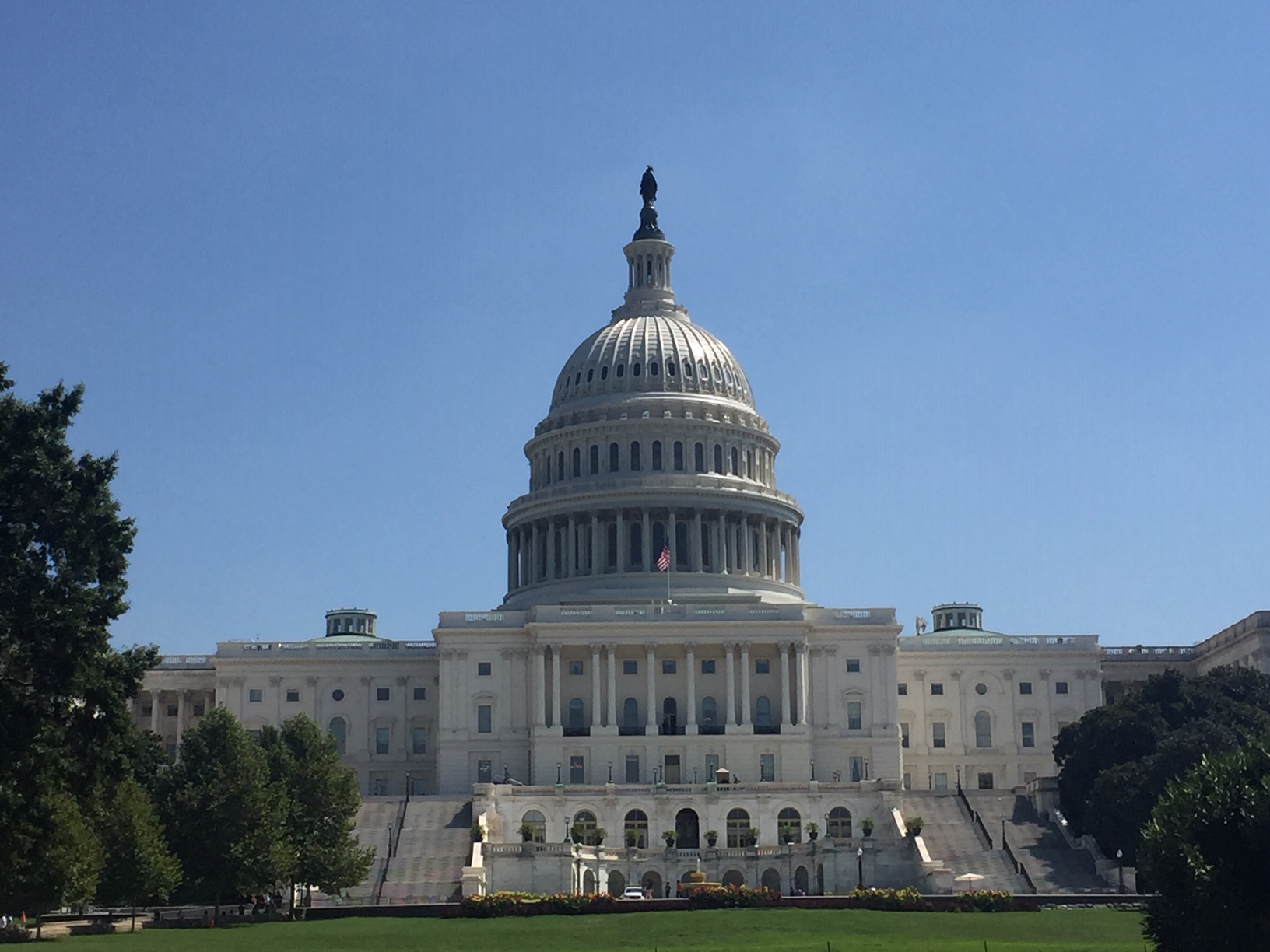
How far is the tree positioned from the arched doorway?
217 ft

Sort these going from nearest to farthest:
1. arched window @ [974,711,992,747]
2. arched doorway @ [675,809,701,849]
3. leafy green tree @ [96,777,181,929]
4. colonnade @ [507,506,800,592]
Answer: leafy green tree @ [96,777,181,929]
arched doorway @ [675,809,701,849]
arched window @ [974,711,992,747]
colonnade @ [507,506,800,592]

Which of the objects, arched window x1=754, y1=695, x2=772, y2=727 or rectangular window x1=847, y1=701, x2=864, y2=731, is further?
rectangular window x1=847, y1=701, x2=864, y2=731

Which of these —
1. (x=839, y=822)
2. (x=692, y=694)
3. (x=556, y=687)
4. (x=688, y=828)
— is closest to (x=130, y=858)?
(x=688, y=828)

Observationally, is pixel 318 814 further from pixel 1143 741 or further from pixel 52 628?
pixel 1143 741

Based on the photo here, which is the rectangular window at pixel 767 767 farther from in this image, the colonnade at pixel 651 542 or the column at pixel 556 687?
the colonnade at pixel 651 542

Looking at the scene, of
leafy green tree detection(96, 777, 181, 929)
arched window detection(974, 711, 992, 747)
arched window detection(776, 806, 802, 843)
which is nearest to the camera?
leafy green tree detection(96, 777, 181, 929)

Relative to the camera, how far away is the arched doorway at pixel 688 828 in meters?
125

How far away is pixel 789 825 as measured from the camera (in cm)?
12406

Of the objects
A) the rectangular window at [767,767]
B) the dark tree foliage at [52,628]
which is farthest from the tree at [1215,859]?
the rectangular window at [767,767]

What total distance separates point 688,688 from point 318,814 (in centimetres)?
4685

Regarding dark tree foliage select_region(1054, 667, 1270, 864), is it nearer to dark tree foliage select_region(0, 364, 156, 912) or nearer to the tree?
the tree

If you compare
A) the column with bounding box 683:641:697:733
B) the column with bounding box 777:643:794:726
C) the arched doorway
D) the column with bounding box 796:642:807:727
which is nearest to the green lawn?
the arched doorway

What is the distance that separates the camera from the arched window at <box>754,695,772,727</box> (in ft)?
477

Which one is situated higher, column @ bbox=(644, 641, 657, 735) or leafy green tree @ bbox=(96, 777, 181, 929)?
column @ bbox=(644, 641, 657, 735)
